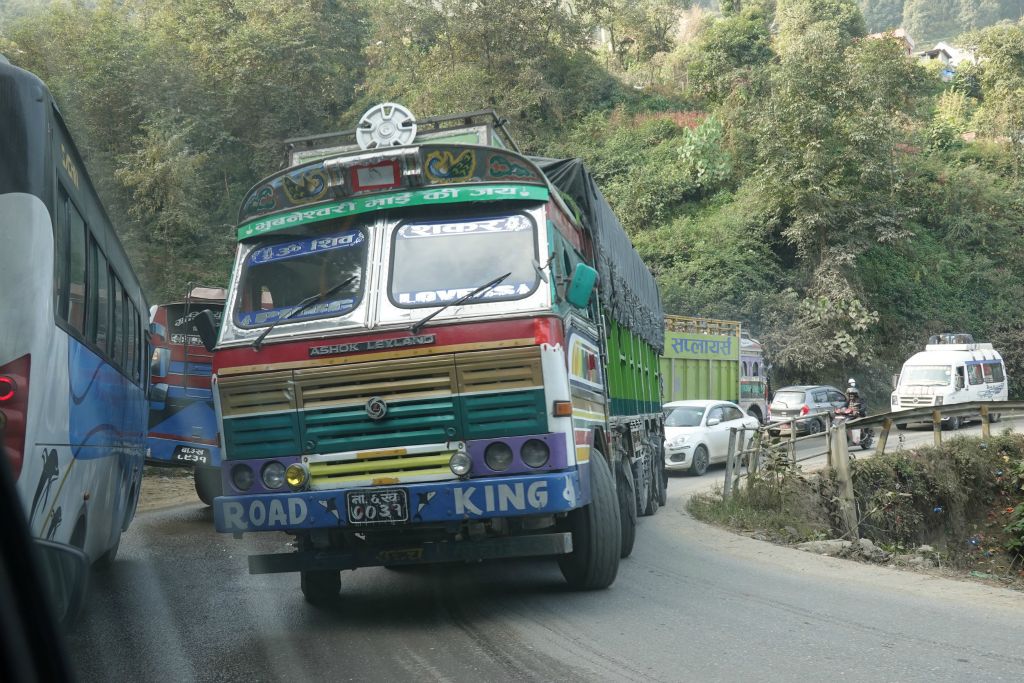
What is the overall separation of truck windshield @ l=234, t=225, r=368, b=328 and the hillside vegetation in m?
15.9

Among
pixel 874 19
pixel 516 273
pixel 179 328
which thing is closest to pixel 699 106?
pixel 179 328

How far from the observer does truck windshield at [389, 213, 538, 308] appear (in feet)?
23.2

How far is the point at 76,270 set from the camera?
639cm

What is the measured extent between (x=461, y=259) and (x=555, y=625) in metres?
2.63

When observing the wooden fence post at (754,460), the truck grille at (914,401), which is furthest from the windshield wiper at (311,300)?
the truck grille at (914,401)

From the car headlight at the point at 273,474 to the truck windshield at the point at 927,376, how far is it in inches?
1123

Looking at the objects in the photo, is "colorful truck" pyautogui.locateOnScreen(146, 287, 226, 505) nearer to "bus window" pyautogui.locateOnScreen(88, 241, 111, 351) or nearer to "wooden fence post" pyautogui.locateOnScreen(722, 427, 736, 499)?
"bus window" pyautogui.locateOnScreen(88, 241, 111, 351)

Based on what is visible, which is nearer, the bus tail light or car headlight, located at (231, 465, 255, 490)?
the bus tail light

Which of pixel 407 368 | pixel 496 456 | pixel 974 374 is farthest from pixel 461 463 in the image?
pixel 974 374

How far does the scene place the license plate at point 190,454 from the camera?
14.5 meters

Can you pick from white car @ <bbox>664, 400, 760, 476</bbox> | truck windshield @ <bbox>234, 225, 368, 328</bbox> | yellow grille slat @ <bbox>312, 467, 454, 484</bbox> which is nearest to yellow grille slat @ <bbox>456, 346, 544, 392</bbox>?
yellow grille slat @ <bbox>312, 467, 454, 484</bbox>

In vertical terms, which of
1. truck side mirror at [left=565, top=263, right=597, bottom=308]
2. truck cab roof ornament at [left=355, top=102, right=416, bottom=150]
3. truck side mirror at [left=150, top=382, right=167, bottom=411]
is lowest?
truck side mirror at [left=150, top=382, right=167, bottom=411]

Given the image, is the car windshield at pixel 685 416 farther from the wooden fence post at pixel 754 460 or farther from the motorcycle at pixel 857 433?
the wooden fence post at pixel 754 460

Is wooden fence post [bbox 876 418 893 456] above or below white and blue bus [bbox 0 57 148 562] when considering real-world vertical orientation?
below
